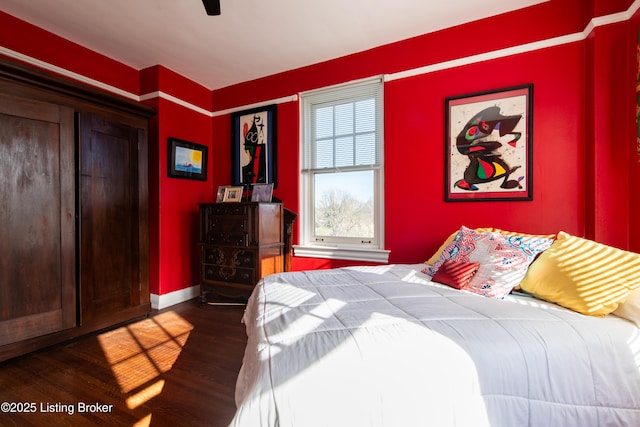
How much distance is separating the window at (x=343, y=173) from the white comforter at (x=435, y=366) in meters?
1.66

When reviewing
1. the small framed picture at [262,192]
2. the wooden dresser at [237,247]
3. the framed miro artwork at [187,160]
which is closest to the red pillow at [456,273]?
the wooden dresser at [237,247]

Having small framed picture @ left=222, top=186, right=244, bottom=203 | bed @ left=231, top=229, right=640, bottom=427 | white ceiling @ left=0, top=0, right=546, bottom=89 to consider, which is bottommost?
bed @ left=231, top=229, right=640, bottom=427

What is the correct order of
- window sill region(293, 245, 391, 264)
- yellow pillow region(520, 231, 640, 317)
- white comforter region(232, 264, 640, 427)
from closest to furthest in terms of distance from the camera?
1. white comforter region(232, 264, 640, 427)
2. yellow pillow region(520, 231, 640, 317)
3. window sill region(293, 245, 391, 264)

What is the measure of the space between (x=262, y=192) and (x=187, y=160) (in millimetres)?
1080

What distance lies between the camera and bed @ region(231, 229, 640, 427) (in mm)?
833

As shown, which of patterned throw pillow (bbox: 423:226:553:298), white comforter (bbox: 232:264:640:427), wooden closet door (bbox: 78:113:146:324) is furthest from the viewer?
wooden closet door (bbox: 78:113:146:324)

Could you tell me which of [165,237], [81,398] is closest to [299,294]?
[81,398]

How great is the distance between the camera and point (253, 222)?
300cm

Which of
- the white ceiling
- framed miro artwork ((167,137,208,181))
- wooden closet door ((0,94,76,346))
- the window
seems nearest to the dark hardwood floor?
wooden closet door ((0,94,76,346))

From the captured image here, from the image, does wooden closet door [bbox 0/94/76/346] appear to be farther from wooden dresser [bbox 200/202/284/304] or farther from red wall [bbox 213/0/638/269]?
red wall [bbox 213/0/638/269]

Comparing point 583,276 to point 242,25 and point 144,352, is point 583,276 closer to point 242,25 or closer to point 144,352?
point 144,352

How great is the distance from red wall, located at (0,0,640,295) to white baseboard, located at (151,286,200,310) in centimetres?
8

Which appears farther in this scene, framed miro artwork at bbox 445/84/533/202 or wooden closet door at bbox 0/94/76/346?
framed miro artwork at bbox 445/84/533/202

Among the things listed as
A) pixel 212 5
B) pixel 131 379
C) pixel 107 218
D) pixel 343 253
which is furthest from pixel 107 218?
pixel 343 253
